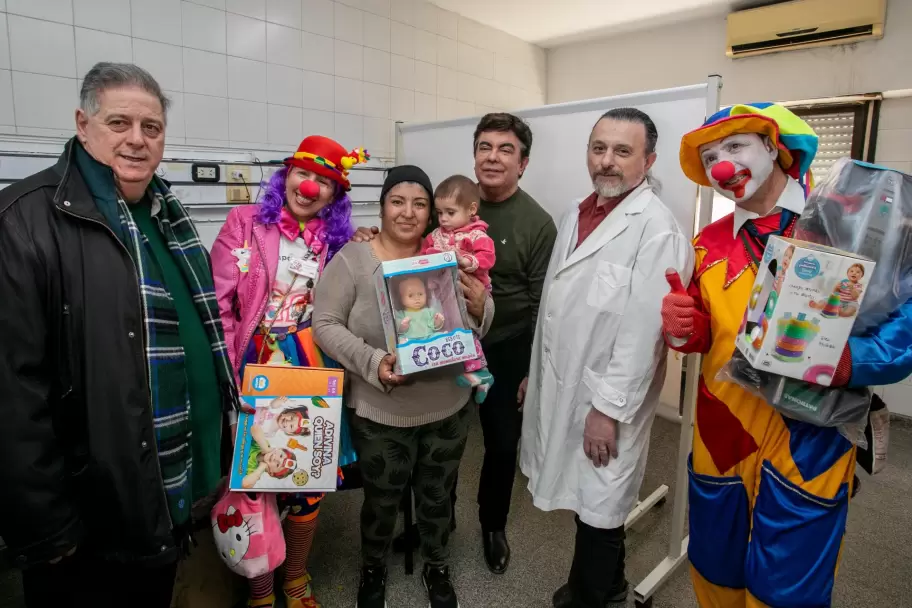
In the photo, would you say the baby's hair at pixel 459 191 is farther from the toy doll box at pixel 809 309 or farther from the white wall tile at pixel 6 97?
the white wall tile at pixel 6 97

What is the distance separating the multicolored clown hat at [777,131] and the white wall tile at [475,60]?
9.93 feet

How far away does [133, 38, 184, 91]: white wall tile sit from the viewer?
2.48 meters

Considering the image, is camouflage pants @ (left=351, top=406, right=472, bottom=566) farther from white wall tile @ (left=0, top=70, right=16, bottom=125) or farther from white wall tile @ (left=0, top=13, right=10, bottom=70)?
white wall tile @ (left=0, top=13, right=10, bottom=70)

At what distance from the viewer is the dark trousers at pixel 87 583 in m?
1.11

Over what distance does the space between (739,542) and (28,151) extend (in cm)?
280

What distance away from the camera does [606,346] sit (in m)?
1.58

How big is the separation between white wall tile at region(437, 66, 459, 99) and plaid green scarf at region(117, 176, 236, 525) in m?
2.95

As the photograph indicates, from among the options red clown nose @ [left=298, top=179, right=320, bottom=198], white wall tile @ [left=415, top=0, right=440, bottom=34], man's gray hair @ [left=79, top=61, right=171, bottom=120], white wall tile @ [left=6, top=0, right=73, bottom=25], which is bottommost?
red clown nose @ [left=298, top=179, right=320, bottom=198]

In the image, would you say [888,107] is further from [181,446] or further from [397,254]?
[181,446]

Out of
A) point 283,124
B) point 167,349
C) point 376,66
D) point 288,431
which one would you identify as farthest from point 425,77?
point 167,349

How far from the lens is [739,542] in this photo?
132 centimetres

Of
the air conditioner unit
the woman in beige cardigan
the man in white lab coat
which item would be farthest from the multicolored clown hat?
the air conditioner unit

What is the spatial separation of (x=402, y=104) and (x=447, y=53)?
23.9 inches

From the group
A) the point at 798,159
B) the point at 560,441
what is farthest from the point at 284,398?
the point at 798,159
